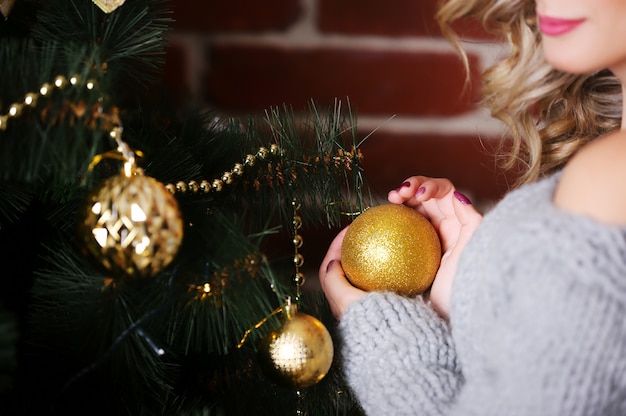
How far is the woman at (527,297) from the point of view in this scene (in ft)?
1.40

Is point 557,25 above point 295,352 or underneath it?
above

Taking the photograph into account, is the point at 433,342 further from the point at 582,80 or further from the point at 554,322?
the point at 582,80

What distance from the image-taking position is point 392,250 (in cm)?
55

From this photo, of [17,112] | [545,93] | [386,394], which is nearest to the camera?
[17,112]

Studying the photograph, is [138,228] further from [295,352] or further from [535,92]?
[535,92]

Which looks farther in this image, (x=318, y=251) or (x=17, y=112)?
(x=318, y=251)

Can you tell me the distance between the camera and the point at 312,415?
0.57m

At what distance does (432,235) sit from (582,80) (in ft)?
0.73

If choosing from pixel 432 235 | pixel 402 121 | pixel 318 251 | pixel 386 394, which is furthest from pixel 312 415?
pixel 402 121

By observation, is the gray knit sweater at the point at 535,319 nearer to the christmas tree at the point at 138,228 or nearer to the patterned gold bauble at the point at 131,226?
the christmas tree at the point at 138,228

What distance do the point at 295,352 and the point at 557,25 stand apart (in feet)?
0.95

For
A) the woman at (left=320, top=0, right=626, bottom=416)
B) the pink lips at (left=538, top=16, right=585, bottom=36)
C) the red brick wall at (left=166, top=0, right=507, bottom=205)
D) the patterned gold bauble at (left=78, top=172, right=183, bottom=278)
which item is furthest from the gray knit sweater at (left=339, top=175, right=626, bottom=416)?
the red brick wall at (left=166, top=0, right=507, bottom=205)

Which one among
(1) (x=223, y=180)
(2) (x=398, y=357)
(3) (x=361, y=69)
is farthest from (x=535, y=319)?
(3) (x=361, y=69)

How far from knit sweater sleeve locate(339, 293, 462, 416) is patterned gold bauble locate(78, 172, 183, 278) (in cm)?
19
